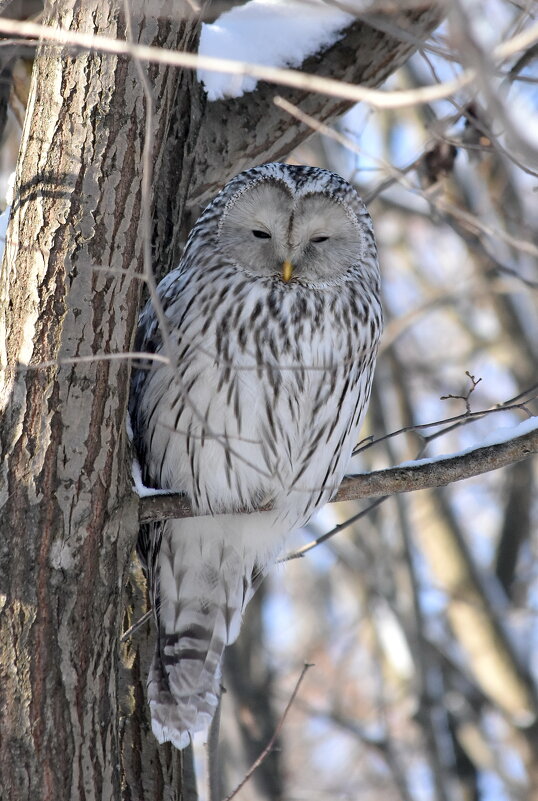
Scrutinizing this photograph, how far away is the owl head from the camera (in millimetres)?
3662

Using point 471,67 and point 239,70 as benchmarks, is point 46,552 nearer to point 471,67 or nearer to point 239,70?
point 239,70

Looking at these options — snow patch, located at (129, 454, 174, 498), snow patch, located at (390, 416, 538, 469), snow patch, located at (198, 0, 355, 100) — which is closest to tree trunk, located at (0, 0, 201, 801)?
snow patch, located at (129, 454, 174, 498)

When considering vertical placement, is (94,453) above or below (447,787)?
above

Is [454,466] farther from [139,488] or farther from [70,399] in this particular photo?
[70,399]

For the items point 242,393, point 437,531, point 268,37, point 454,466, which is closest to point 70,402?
point 242,393

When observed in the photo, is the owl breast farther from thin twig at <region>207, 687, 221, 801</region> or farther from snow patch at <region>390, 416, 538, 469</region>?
thin twig at <region>207, 687, 221, 801</region>

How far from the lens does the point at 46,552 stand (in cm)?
270

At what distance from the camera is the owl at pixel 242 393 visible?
342 centimetres

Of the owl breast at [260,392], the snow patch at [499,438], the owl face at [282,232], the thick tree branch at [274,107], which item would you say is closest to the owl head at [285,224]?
the owl face at [282,232]

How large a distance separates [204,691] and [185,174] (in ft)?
6.23

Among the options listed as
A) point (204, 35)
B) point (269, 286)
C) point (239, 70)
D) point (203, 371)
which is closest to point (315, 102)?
point (204, 35)

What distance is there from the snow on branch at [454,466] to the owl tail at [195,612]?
0.57 m

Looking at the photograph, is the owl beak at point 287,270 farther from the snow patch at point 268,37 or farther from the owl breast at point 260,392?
the snow patch at point 268,37

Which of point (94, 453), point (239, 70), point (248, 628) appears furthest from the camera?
point (248, 628)
